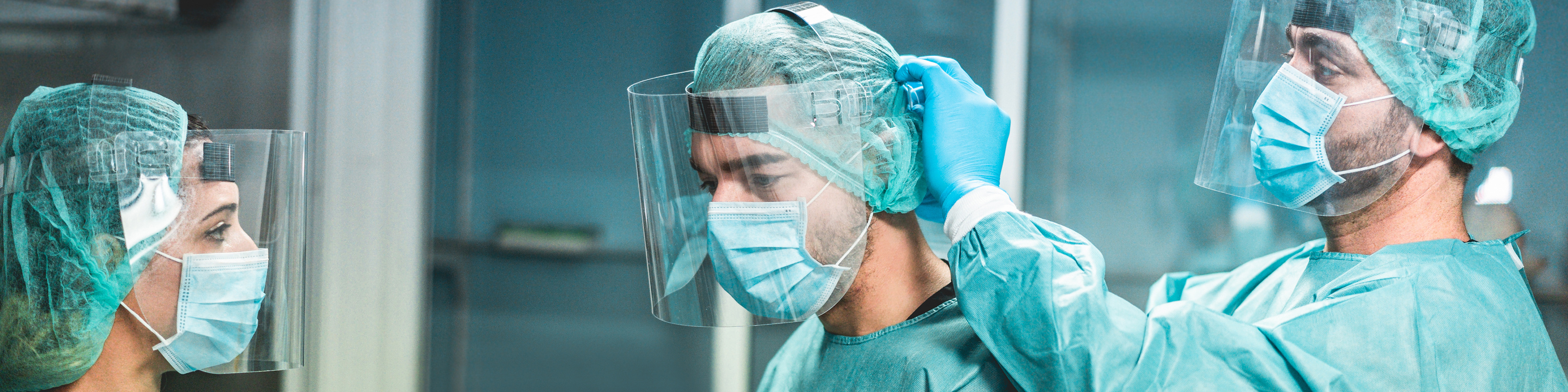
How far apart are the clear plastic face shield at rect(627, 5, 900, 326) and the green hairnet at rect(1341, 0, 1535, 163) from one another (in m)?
0.68

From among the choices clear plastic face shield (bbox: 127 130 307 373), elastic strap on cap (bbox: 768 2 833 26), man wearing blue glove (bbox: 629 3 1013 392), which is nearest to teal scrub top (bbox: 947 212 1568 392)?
man wearing blue glove (bbox: 629 3 1013 392)

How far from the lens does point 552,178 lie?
2479mm

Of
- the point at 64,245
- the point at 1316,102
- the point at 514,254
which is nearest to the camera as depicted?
the point at 64,245

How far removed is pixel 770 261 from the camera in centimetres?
117

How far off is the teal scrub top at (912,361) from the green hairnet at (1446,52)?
0.69m

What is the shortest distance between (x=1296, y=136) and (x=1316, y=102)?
0.18ft

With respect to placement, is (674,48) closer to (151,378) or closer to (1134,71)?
(1134,71)

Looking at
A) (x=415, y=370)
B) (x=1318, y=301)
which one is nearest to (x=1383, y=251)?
(x=1318, y=301)

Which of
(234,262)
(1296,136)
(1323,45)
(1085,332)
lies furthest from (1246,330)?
(234,262)

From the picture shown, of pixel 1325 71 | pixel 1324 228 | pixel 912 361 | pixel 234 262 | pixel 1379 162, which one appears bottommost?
pixel 912 361

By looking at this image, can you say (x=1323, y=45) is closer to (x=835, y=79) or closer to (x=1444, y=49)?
(x=1444, y=49)

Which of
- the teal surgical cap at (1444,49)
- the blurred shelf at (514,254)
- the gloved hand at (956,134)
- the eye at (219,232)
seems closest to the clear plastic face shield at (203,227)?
the eye at (219,232)

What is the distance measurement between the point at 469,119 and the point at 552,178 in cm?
31

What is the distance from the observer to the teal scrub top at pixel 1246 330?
103 centimetres
